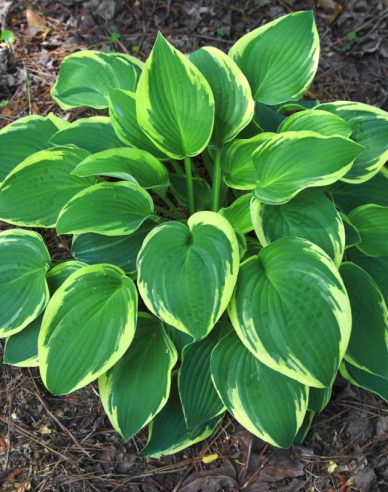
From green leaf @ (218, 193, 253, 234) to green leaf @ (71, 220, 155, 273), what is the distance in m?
0.35

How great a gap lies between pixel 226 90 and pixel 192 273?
2.24 ft

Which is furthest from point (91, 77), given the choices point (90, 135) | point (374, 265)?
point (374, 265)

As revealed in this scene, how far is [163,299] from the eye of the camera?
1.29 meters

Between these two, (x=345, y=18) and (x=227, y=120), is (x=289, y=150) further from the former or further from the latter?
(x=345, y=18)

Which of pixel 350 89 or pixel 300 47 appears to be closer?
pixel 300 47

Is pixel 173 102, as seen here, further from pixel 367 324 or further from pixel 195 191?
pixel 367 324

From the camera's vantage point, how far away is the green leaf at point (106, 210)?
1.40 meters

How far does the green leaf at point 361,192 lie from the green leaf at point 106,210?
2.39 feet

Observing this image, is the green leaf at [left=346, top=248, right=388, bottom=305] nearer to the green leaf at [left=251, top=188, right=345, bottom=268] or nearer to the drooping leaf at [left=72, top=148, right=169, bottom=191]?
the green leaf at [left=251, top=188, right=345, bottom=268]

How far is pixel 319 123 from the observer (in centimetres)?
150

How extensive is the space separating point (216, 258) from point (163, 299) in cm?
19

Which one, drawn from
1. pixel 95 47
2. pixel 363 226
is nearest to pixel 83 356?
pixel 363 226

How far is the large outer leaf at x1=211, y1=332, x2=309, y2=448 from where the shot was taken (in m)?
1.38

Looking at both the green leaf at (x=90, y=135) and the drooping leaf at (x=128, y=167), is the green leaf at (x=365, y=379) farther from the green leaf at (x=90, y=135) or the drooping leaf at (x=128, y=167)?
the green leaf at (x=90, y=135)
